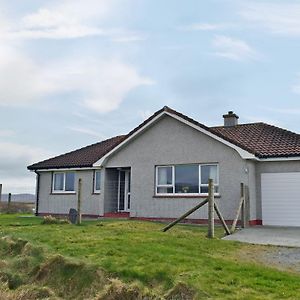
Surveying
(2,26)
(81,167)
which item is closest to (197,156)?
(81,167)

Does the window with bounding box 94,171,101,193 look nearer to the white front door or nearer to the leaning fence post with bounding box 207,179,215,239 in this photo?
the white front door

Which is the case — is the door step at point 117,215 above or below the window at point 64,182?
below

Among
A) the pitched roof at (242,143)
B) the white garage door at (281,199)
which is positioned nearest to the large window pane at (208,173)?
the pitched roof at (242,143)

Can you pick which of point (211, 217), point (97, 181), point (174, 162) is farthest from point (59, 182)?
point (211, 217)

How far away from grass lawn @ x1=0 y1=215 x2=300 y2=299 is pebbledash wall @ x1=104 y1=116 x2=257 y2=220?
6.73 m

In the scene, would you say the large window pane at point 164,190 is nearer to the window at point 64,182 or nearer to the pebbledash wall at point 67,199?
the pebbledash wall at point 67,199

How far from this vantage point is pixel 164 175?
73.2ft

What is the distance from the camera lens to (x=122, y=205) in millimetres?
25469

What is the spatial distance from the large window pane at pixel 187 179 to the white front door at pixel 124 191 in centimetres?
436

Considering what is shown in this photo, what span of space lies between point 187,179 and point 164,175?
1382 mm

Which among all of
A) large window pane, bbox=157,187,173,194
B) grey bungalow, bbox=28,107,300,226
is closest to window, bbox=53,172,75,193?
grey bungalow, bbox=28,107,300,226

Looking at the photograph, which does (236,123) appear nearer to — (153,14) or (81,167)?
(81,167)

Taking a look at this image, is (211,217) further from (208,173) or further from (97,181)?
(97,181)

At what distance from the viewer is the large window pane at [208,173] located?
2078cm
